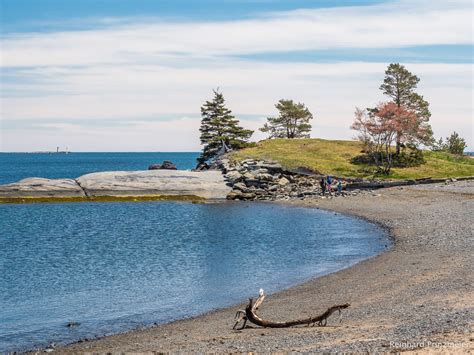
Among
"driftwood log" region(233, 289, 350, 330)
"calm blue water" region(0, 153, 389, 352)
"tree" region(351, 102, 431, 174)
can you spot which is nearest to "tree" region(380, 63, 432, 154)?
"tree" region(351, 102, 431, 174)

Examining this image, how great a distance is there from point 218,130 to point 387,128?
102ft

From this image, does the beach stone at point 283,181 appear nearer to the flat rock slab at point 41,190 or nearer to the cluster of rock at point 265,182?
the cluster of rock at point 265,182

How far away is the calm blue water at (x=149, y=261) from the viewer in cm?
2662

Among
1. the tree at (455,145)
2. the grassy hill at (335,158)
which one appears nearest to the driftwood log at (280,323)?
the grassy hill at (335,158)

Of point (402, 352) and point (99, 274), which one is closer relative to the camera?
point (402, 352)

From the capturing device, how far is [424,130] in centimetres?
9262

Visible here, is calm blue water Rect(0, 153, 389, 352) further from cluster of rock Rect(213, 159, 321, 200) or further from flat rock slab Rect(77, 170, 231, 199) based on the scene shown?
flat rock slab Rect(77, 170, 231, 199)

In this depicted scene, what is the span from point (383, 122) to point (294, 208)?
93.2 ft

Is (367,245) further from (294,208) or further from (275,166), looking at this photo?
(275,166)

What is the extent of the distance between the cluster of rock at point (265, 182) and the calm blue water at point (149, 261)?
9970 millimetres

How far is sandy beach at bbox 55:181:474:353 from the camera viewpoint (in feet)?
59.0

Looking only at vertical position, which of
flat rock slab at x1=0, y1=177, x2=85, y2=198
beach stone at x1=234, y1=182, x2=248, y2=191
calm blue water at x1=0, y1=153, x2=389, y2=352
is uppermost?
beach stone at x1=234, y1=182, x2=248, y2=191

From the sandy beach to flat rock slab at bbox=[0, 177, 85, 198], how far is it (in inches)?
2040

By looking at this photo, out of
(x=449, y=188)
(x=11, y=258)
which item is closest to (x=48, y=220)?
(x=11, y=258)
